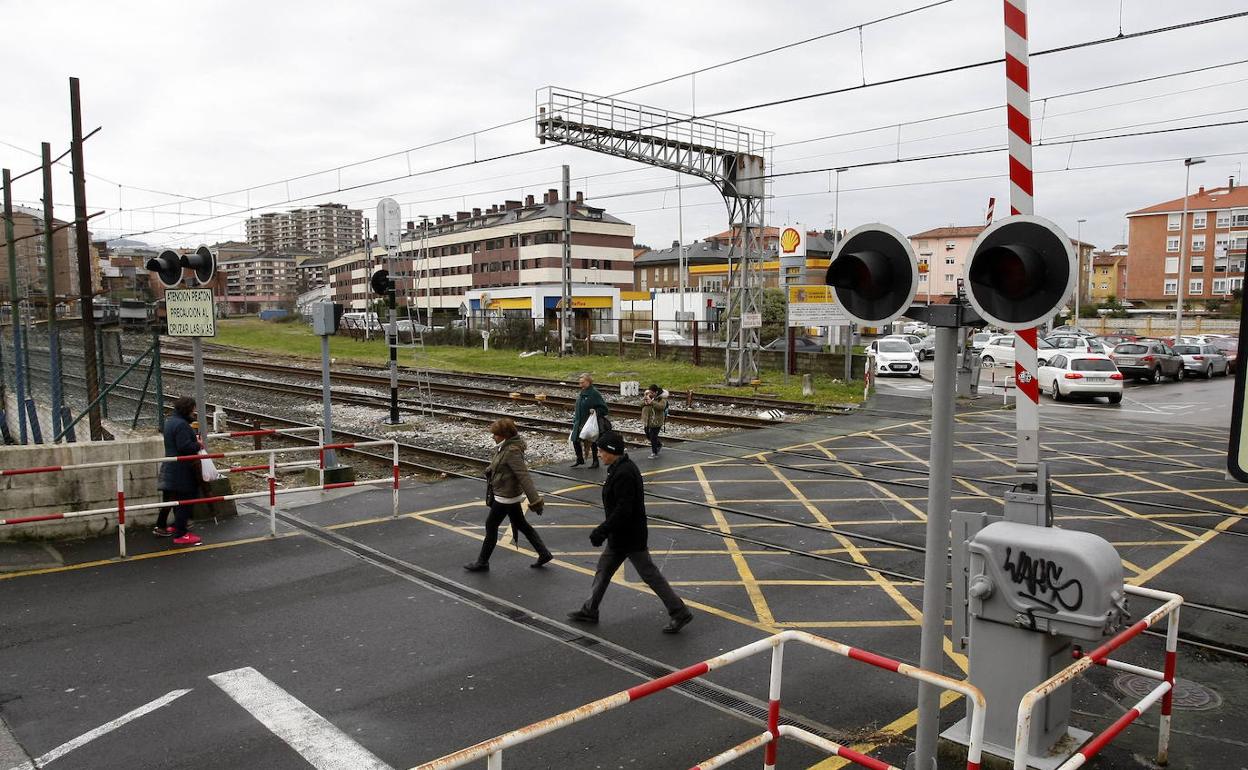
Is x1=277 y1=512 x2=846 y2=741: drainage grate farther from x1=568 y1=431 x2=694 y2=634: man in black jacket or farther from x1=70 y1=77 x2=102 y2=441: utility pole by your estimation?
x1=70 y1=77 x2=102 y2=441: utility pole

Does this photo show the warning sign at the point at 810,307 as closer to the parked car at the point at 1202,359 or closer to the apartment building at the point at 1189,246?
the parked car at the point at 1202,359

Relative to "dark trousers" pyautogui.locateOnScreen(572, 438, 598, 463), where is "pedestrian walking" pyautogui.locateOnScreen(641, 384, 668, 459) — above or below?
above

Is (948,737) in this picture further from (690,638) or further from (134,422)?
(134,422)

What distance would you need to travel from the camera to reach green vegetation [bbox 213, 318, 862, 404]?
1033 inches

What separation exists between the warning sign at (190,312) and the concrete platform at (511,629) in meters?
2.60

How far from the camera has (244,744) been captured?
521 centimetres

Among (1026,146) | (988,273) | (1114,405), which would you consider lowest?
(1114,405)

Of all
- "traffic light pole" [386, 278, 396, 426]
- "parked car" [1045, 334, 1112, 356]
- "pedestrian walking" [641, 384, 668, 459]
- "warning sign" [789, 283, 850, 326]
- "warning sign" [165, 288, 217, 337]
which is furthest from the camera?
"parked car" [1045, 334, 1112, 356]

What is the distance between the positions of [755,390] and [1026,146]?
70.8 ft

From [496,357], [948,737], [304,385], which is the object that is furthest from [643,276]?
[948,737]

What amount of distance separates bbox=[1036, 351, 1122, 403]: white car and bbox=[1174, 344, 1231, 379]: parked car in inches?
418

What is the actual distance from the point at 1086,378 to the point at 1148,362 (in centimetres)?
920

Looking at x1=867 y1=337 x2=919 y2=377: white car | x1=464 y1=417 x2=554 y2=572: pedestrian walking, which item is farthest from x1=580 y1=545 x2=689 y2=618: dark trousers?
x1=867 y1=337 x2=919 y2=377: white car

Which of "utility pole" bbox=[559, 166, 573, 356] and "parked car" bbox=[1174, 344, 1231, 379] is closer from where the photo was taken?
"parked car" bbox=[1174, 344, 1231, 379]
